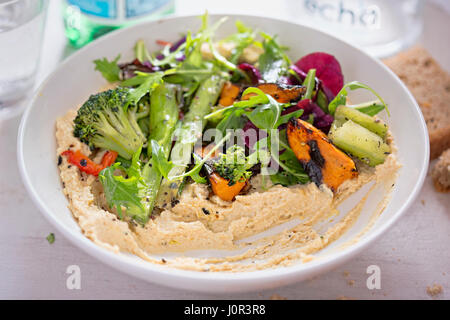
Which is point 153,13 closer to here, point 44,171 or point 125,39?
point 125,39

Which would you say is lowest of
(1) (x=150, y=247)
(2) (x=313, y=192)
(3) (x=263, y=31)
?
(1) (x=150, y=247)

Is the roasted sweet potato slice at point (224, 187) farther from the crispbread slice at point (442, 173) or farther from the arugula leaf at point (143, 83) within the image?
the crispbread slice at point (442, 173)

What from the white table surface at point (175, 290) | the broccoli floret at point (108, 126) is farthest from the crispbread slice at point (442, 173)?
the broccoli floret at point (108, 126)

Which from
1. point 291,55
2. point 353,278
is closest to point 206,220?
point 353,278

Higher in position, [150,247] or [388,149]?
[388,149]

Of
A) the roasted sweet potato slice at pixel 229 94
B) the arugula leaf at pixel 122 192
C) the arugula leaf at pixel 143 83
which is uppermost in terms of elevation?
the arugula leaf at pixel 143 83

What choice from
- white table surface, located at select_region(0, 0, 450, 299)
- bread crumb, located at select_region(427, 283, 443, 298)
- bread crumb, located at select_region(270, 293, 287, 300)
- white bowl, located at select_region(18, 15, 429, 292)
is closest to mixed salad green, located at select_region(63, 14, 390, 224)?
white bowl, located at select_region(18, 15, 429, 292)

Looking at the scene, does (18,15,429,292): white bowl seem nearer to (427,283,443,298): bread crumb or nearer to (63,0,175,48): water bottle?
(63,0,175,48): water bottle
